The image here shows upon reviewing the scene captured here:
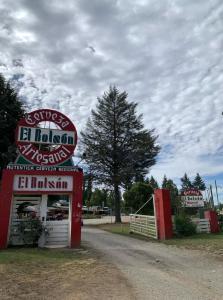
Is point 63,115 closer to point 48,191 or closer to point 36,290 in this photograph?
point 48,191

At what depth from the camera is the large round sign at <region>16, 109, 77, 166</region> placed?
→ 546 inches

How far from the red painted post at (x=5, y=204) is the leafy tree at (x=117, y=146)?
66.2 feet

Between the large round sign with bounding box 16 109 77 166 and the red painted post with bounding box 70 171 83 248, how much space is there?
114cm

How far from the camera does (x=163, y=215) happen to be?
55.1 feet

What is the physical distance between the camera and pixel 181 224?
55.6ft

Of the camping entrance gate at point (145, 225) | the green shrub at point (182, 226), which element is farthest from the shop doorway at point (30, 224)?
the green shrub at point (182, 226)

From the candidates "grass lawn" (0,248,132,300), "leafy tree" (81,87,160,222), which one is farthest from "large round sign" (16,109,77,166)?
"leafy tree" (81,87,160,222)

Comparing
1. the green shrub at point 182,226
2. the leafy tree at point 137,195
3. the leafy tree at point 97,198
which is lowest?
the green shrub at point 182,226

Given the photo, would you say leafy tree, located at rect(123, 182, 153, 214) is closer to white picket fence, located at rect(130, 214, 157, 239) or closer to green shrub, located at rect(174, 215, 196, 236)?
white picket fence, located at rect(130, 214, 157, 239)

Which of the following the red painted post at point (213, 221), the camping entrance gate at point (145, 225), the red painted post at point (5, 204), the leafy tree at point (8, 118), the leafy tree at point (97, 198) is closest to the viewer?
the red painted post at point (5, 204)

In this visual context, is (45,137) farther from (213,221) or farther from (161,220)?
(213,221)

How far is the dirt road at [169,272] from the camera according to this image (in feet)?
21.2

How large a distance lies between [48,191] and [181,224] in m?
7.45

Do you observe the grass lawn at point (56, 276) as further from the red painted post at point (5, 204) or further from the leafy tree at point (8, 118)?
the leafy tree at point (8, 118)
